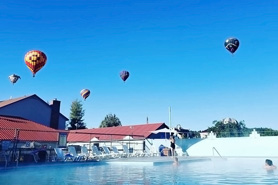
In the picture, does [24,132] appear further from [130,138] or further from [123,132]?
[123,132]

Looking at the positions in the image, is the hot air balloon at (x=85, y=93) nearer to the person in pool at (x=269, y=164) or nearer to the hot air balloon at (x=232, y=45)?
the hot air balloon at (x=232, y=45)

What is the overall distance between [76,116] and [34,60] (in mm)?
37475

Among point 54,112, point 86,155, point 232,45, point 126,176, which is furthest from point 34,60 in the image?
point 54,112

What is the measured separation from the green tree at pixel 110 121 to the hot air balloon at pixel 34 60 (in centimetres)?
3610

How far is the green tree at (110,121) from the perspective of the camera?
49716mm

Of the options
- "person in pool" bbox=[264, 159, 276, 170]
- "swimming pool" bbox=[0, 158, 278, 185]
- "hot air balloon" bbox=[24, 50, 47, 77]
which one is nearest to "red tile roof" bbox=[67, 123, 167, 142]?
"swimming pool" bbox=[0, 158, 278, 185]

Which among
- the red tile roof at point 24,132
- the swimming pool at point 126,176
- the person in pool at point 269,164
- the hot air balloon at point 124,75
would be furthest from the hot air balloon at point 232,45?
the red tile roof at point 24,132

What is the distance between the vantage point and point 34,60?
13.9 meters

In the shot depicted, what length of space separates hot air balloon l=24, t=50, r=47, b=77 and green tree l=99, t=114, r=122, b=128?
3610 centimetres

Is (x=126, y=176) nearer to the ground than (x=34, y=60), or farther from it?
nearer to the ground

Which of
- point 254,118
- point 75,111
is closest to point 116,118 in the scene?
point 75,111

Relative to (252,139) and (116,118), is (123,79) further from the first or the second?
(116,118)

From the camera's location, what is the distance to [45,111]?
2481cm

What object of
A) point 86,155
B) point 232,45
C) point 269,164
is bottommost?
point 269,164
